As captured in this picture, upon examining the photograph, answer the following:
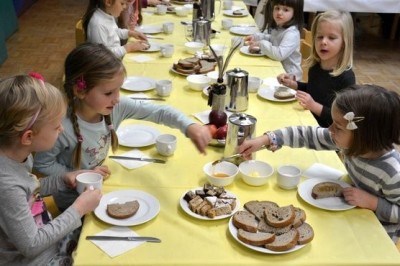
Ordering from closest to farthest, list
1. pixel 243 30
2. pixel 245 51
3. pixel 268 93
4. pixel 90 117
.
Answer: pixel 90 117 → pixel 268 93 → pixel 245 51 → pixel 243 30

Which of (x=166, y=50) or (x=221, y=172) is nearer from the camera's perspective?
(x=221, y=172)

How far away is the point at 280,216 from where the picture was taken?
4.17ft

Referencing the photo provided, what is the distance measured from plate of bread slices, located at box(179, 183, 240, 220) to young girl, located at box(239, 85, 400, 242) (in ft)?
1.16

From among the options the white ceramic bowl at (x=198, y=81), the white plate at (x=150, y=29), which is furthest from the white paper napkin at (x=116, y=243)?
the white plate at (x=150, y=29)

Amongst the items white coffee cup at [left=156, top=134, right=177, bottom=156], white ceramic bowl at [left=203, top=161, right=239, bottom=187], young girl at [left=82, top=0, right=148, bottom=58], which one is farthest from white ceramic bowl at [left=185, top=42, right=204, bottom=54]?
white ceramic bowl at [left=203, top=161, right=239, bottom=187]

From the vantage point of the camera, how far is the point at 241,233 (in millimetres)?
1208

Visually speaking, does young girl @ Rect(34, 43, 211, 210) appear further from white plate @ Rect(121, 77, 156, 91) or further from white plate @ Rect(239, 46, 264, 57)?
white plate @ Rect(239, 46, 264, 57)

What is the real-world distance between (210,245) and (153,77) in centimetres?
131

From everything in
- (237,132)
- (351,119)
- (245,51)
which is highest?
(351,119)

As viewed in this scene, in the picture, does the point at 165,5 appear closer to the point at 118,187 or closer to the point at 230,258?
the point at 118,187

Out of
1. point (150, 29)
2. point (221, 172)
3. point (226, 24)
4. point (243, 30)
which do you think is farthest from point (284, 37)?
point (221, 172)

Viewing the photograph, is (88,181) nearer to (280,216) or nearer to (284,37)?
(280,216)

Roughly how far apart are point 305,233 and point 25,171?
77 centimetres

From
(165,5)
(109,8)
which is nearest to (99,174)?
(109,8)
